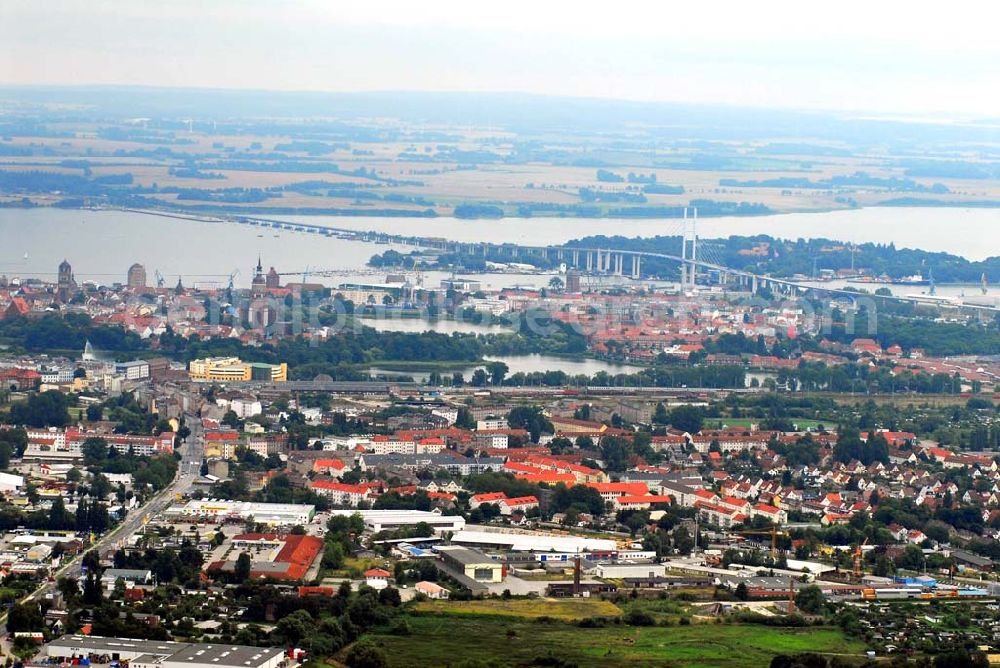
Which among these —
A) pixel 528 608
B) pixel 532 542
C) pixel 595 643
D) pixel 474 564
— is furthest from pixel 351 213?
pixel 595 643

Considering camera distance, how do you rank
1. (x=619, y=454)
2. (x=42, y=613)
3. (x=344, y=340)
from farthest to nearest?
(x=344, y=340)
(x=619, y=454)
(x=42, y=613)

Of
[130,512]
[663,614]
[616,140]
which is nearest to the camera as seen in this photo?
[663,614]

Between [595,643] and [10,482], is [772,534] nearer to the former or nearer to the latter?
[595,643]

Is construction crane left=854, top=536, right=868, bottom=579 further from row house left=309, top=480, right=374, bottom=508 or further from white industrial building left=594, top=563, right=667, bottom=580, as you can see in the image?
row house left=309, top=480, right=374, bottom=508

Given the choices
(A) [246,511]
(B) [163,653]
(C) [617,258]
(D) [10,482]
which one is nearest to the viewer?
(B) [163,653]

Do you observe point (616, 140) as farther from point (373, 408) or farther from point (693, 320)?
point (373, 408)

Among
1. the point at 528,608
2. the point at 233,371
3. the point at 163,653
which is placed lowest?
the point at 233,371

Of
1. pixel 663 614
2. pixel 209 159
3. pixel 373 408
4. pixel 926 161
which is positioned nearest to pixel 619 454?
pixel 373 408
